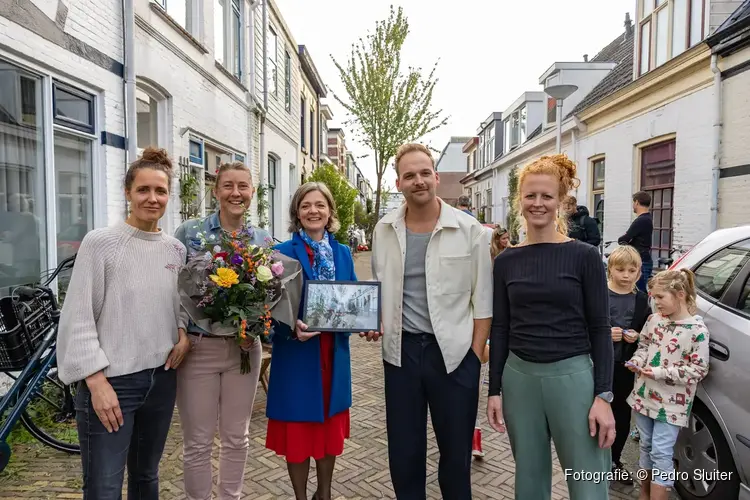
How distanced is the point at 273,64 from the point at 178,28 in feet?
21.0

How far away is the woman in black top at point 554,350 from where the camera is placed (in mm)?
2219

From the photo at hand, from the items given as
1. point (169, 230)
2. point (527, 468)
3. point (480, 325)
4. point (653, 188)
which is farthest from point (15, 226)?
point (653, 188)

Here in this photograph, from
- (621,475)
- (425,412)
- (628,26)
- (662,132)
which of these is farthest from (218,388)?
(628,26)

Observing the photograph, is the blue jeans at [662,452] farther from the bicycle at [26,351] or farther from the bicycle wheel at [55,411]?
the bicycle wheel at [55,411]

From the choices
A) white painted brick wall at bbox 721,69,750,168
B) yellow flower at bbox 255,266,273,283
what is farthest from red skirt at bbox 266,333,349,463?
white painted brick wall at bbox 721,69,750,168

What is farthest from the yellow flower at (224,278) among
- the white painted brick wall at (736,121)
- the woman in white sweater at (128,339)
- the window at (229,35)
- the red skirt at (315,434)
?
the white painted brick wall at (736,121)

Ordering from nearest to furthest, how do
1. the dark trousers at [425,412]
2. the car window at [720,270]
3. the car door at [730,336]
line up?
the dark trousers at [425,412]
the car door at [730,336]
the car window at [720,270]

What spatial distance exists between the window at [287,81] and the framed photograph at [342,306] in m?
13.8

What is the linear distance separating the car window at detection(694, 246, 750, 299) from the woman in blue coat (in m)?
2.42

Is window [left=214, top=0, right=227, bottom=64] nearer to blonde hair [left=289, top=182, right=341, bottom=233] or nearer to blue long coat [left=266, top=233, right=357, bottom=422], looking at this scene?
blonde hair [left=289, top=182, right=341, bottom=233]

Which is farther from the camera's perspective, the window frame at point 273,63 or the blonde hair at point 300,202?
the window frame at point 273,63

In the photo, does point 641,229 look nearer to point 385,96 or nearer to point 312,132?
point 385,96

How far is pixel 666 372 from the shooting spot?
289 centimetres

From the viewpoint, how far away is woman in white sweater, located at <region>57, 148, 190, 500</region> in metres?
2.18
